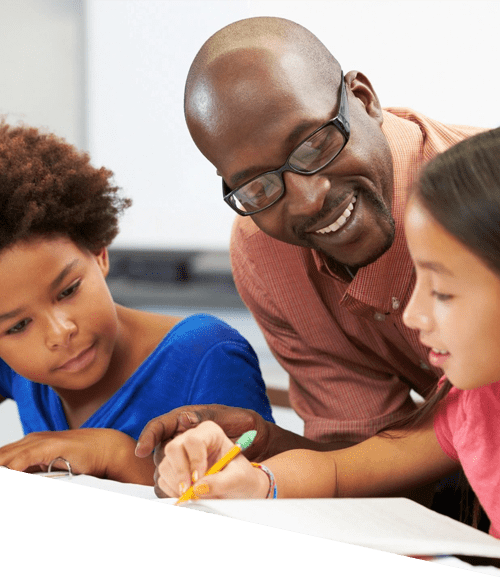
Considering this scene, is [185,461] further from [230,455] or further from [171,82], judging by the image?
[171,82]

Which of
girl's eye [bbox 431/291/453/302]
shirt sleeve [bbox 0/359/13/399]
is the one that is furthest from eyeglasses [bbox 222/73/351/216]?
shirt sleeve [bbox 0/359/13/399]

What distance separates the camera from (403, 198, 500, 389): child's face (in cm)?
40

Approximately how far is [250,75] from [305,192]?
11cm

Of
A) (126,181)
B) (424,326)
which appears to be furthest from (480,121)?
(126,181)

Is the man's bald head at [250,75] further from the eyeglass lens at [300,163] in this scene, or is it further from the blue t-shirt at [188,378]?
the blue t-shirt at [188,378]

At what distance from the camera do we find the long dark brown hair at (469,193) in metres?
0.40

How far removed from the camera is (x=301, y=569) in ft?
0.83

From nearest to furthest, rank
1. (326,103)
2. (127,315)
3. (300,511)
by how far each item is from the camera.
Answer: (300,511) < (326,103) < (127,315)

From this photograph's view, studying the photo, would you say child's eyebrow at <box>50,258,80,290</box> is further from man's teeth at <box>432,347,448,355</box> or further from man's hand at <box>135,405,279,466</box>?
man's teeth at <box>432,347,448,355</box>

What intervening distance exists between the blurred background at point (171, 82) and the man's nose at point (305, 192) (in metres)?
0.14

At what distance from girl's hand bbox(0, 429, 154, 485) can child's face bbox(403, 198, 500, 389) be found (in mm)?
309

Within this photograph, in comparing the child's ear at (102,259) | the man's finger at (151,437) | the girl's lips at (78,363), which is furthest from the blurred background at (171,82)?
the man's finger at (151,437)

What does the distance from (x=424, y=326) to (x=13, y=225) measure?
1.29 feet

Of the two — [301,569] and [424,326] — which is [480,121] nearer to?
[424,326]
